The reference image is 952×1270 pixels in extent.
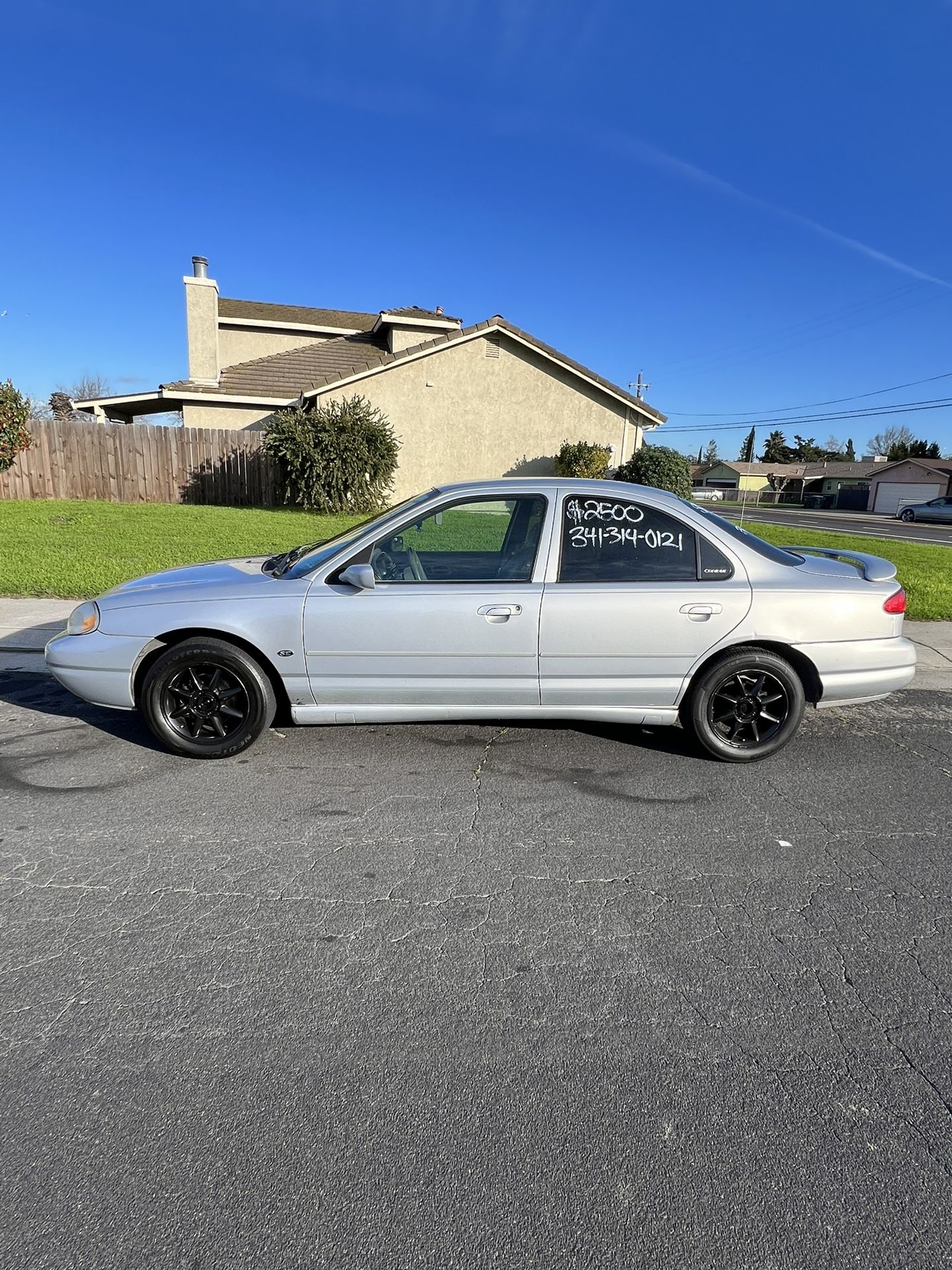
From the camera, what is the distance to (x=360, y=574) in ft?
12.7

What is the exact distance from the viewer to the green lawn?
8.53 metres

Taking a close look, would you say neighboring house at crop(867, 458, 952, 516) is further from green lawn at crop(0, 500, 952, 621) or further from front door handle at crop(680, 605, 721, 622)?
front door handle at crop(680, 605, 721, 622)

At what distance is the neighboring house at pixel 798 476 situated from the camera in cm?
7200

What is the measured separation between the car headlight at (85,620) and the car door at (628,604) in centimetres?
261

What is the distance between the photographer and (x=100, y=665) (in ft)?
13.3

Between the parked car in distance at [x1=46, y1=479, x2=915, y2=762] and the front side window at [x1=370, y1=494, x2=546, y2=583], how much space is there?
0.01m

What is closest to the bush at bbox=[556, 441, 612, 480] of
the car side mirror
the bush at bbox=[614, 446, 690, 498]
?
the bush at bbox=[614, 446, 690, 498]

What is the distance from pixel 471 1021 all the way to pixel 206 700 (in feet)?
8.36

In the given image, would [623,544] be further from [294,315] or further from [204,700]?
[294,315]

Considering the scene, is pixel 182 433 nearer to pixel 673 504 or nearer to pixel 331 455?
pixel 331 455

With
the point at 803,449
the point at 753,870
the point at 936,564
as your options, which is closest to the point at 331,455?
the point at 936,564

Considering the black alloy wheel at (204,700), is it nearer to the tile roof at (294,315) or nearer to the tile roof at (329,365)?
the tile roof at (329,365)

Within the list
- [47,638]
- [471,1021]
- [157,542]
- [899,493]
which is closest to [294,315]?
[157,542]

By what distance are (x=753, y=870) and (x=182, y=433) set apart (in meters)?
19.2
